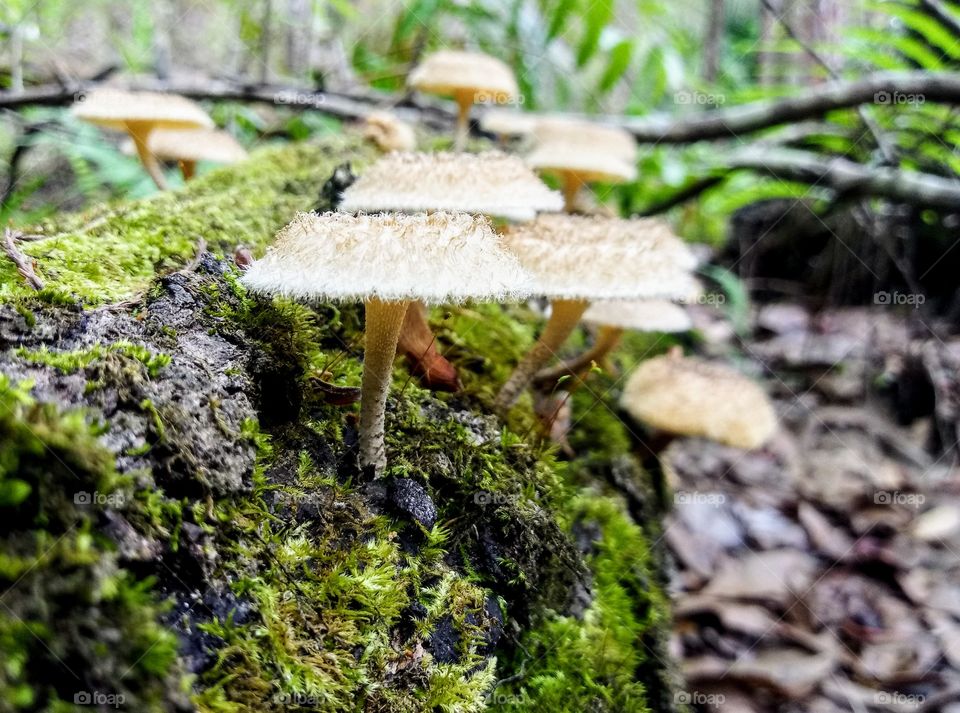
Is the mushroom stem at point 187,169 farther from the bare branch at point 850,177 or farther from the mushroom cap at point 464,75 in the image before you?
the bare branch at point 850,177

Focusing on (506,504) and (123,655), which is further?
(506,504)

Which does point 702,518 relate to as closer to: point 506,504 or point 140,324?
point 506,504

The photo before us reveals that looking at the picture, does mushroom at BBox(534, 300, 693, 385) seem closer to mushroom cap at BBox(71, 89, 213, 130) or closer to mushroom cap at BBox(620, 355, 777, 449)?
mushroom cap at BBox(620, 355, 777, 449)

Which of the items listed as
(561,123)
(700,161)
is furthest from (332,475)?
(700,161)
